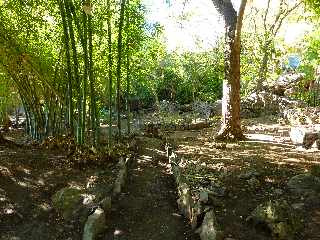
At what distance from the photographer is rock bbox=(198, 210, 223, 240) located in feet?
16.2

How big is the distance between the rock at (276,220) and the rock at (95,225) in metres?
1.98

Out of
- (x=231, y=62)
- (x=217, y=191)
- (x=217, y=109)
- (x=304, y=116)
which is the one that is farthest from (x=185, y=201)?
(x=217, y=109)

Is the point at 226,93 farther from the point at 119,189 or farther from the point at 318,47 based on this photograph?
the point at 119,189

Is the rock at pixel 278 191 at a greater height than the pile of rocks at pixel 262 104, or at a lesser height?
lesser

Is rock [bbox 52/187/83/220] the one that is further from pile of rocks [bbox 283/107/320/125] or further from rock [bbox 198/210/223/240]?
pile of rocks [bbox 283/107/320/125]

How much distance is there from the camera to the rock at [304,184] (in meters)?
6.25

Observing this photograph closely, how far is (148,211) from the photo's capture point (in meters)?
6.62

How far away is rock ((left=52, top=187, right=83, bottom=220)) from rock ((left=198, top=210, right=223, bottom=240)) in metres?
2.22

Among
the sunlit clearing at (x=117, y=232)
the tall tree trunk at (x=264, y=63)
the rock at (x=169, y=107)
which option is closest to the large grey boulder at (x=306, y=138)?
the sunlit clearing at (x=117, y=232)

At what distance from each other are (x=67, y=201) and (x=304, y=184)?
3593 mm

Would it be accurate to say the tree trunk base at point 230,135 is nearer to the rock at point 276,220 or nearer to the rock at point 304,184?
the rock at point 304,184

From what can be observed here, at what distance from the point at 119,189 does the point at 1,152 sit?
406cm

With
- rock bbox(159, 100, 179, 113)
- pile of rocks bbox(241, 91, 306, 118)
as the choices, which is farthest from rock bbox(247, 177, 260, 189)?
rock bbox(159, 100, 179, 113)

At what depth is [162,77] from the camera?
34531mm
